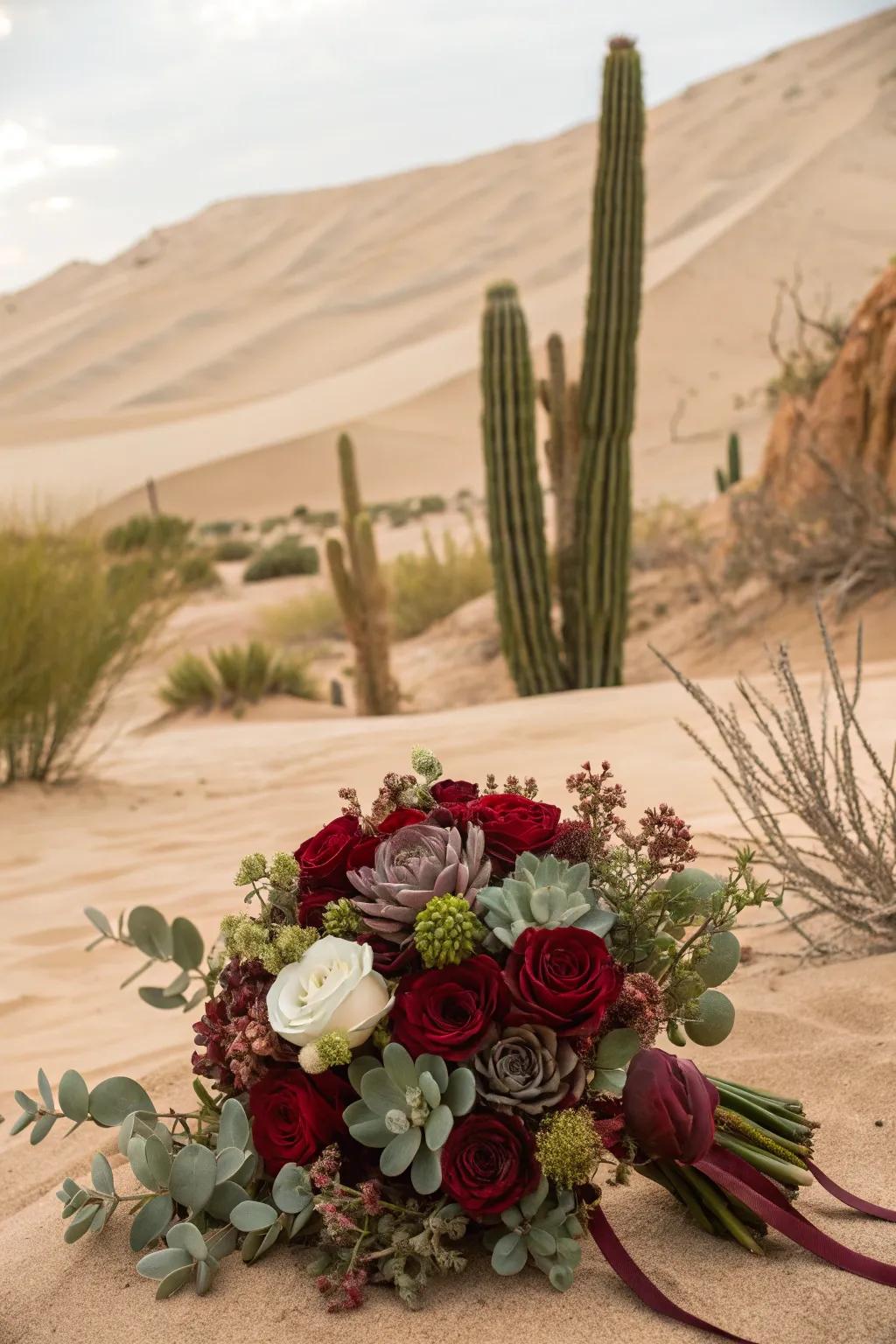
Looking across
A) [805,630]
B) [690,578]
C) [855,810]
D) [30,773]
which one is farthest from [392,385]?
[855,810]

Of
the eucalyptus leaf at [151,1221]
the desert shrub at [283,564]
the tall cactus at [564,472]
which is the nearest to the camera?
the eucalyptus leaf at [151,1221]

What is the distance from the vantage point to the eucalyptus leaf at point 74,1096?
6.10 feet

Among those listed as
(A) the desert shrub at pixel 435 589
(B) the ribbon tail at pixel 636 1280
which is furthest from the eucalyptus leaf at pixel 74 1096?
(A) the desert shrub at pixel 435 589

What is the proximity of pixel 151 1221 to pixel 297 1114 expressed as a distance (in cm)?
26

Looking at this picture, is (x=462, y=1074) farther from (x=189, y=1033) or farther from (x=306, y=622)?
(x=306, y=622)

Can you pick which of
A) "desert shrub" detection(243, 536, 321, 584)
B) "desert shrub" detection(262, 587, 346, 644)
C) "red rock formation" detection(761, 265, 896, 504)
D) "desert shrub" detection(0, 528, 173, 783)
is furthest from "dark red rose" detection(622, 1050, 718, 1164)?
"desert shrub" detection(243, 536, 321, 584)

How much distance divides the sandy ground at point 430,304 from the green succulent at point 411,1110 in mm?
21467

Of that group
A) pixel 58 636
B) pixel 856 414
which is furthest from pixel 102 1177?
pixel 856 414

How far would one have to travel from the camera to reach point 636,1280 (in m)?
1.56

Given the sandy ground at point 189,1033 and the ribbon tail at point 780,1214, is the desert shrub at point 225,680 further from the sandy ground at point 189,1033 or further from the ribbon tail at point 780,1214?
the ribbon tail at point 780,1214

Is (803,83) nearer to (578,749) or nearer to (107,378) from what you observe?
(107,378)

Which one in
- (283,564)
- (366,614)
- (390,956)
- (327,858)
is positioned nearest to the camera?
(390,956)

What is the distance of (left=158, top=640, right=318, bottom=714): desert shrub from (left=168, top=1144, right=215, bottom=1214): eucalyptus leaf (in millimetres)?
8576

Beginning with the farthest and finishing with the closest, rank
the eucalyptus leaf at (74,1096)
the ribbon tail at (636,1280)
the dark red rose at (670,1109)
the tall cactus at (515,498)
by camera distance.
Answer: the tall cactus at (515,498) < the eucalyptus leaf at (74,1096) < the dark red rose at (670,1109) < the ribbon tail at (636,1280)
